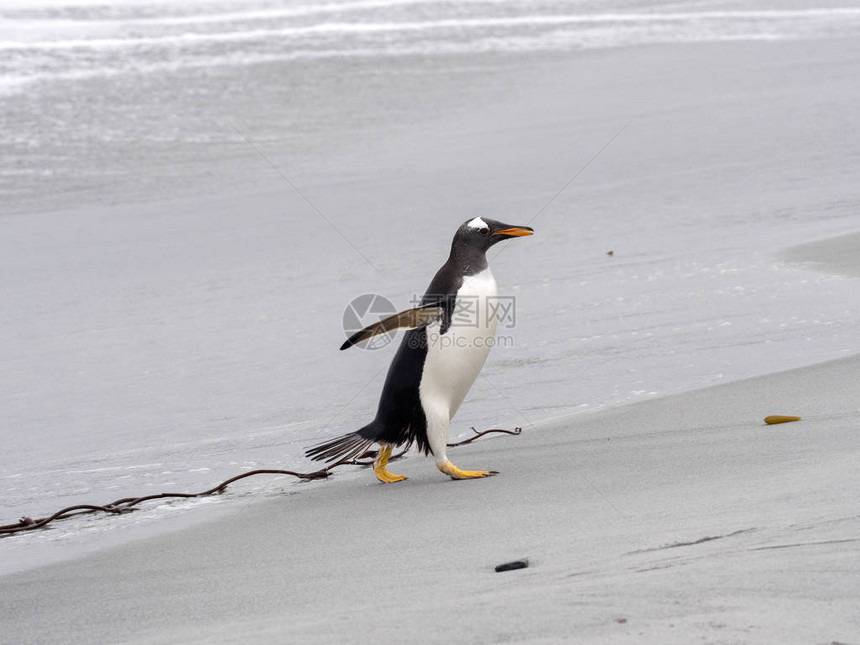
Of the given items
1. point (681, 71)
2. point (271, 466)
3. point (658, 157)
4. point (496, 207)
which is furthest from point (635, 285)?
point (681, 71)

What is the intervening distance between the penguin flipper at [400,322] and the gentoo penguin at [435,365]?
1cm

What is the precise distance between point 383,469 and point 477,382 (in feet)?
4.20

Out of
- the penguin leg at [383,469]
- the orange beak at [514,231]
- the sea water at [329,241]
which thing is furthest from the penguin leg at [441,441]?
the orange beak at [514,231]

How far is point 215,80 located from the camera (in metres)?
14.9

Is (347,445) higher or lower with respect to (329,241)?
lower

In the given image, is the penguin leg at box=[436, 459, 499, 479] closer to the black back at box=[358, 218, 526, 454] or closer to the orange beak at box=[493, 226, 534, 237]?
the black back at box=[358, 218, 526, 454]

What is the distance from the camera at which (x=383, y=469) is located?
12.4ft

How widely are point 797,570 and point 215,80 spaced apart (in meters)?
13.7

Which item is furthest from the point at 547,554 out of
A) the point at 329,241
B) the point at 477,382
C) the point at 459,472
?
the point at 329,241

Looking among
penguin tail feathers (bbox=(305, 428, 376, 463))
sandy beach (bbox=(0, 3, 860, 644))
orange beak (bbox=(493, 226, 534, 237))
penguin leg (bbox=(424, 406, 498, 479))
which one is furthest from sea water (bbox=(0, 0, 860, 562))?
orange beak (bbox=(493, 226, 534, 237))

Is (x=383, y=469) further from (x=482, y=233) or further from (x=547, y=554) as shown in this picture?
(x=547, y=554)

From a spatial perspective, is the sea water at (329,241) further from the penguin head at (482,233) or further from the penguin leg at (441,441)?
the penguin head at (482,233)

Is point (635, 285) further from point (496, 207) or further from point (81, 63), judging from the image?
point (81, 63)

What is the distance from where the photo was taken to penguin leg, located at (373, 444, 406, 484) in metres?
3.77
